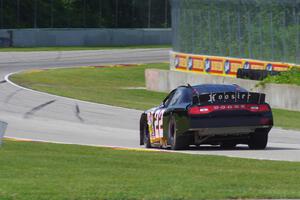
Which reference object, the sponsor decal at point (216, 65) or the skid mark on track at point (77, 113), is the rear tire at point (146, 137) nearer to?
the skid mark on track at point (77, 113)

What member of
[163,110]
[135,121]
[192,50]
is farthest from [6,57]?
[163,110]

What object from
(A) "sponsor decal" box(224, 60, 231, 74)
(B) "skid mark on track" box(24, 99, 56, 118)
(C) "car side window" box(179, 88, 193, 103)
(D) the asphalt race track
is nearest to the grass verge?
(D) the asphalt race track

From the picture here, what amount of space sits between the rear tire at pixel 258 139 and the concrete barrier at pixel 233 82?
1152 centimetres

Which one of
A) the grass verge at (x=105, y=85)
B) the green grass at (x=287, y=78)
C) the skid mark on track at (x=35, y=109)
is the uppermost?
the green grass at (x=287, y=78)

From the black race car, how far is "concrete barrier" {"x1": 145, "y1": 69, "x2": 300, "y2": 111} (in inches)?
465

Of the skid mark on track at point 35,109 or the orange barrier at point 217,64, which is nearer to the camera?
the skid mark on track at point 35,109

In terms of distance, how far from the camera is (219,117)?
16828 millimetres

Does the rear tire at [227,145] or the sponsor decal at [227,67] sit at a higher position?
the rear tire at [227,145]

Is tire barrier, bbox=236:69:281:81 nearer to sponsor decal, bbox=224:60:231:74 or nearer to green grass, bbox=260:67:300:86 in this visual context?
green grass, bbox=260:67:300:86

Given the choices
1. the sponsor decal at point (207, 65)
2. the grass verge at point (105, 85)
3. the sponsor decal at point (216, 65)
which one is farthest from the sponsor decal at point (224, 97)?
the sponsor decal at point (207, 65)

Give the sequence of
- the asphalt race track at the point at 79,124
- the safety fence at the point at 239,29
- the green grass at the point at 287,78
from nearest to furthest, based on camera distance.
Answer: the asphalt race track at the point at 79,124
the green grass at the point at 287,78
the safety fence at the point at 239,29

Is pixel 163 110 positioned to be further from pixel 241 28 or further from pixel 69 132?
pixel 241 28

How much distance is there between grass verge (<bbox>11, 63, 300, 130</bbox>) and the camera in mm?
31188

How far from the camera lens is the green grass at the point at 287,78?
31312 millimetres
